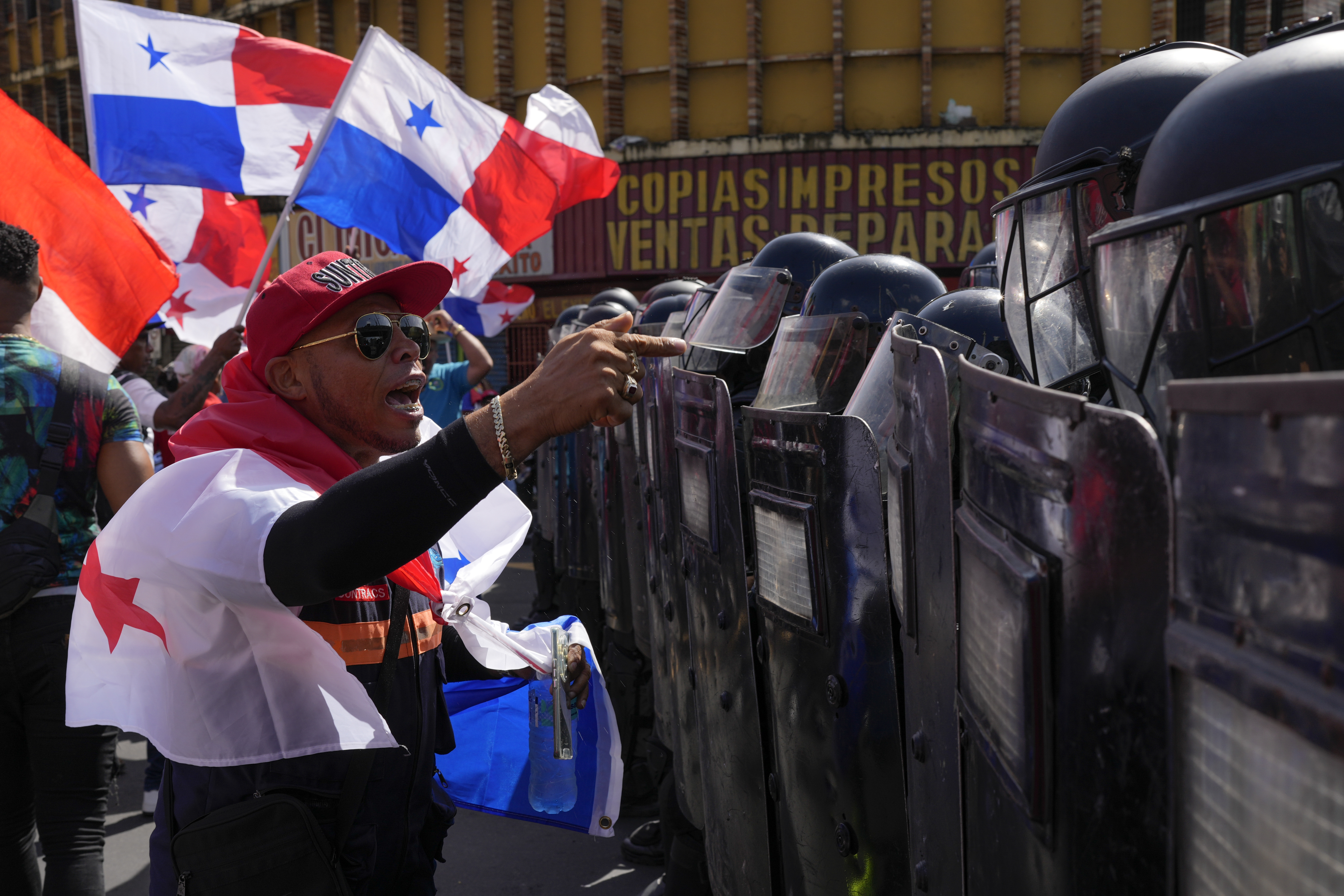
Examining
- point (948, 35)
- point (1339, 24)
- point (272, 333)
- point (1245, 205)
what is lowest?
point (272, 333)

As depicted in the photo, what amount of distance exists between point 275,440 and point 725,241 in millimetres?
15978

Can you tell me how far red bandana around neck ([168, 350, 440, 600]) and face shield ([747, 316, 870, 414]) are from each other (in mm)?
1024

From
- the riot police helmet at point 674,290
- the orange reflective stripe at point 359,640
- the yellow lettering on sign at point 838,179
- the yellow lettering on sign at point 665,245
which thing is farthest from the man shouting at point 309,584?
the yellow lettering on sign at point 665,245

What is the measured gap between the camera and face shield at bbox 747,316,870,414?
8.13 feet

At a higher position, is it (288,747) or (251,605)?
(251,605)

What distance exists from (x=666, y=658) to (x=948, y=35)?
15.5m

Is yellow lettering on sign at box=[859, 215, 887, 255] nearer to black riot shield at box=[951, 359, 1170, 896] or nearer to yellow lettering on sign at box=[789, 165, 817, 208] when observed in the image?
yellow lettering on sign at box=[789, 165, 817, 208]

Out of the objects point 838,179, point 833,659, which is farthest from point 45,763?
point 838,179

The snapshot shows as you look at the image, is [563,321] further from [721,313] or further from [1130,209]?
[1130,209]

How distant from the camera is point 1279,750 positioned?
66 centimetres

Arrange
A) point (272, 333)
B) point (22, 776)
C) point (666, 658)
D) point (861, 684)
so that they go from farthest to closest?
1. point (666, 658)
2. point (22, 776)
3. point (272, 333)
4. point (861, 684)

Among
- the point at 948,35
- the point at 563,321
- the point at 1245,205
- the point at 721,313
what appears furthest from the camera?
the point at 948,35

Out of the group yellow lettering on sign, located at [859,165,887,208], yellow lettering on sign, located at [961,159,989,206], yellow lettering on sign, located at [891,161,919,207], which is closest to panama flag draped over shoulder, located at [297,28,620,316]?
yellow lettering on sign, located at [859,165,887,208]

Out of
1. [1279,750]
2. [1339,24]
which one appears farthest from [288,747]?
[1339,24]
